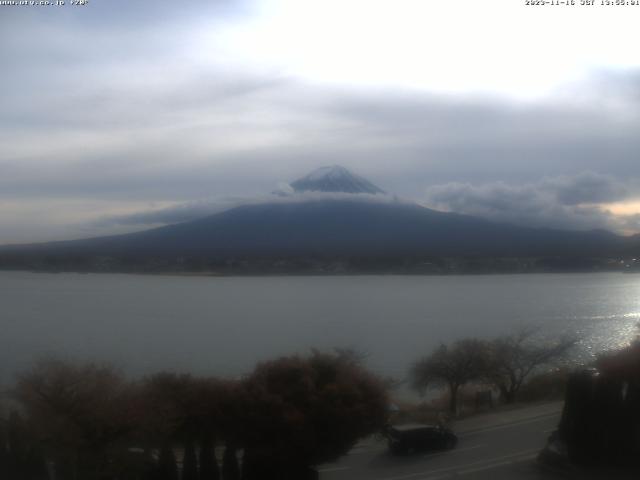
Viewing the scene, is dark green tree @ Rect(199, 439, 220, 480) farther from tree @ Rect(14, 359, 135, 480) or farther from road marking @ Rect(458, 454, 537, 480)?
road marking @ Rect(458, 454, 537, 480)

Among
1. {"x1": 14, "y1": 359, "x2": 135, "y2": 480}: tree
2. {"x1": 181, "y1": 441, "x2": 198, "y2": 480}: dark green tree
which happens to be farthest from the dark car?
{"x1": 14, "y1": 359, "x2": 135, "y2": 480}: tree

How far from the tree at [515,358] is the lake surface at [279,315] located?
54 centimetres

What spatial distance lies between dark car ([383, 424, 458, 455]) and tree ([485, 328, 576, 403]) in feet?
8.39

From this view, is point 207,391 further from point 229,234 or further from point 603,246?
point 229,234

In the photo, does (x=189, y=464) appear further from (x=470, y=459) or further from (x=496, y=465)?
(x=496, y=465)

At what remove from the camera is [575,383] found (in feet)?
23.0

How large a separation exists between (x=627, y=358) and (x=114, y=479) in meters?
5.15

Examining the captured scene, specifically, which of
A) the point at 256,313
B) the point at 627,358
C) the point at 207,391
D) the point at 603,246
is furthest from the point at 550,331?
the point at 207,391

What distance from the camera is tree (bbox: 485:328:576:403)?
10180 mm

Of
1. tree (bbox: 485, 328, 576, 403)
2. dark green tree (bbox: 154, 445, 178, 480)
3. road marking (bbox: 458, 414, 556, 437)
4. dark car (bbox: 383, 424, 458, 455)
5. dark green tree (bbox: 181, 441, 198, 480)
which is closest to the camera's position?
dark green tree (bbox: 154, 445, 178, 480)

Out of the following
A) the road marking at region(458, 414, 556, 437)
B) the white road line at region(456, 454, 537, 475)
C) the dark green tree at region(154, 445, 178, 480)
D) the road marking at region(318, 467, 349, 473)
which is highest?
the dark green tree at region(154, 445, 178, 480)

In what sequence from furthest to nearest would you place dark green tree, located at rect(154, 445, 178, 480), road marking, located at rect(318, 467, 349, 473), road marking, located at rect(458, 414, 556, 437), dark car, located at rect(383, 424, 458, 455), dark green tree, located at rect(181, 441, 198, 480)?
1. road marking, located at rect(458, 414, 556, 437)
2. dark car, located at rect(383, 424, 458, 455)
3. road marking, located at rect(318, 467, 349, 473)
4. dark green tree, located at rect(181, 441, 198, 480)
5. dark green tree, located at rect(154, 445, 178, 480)

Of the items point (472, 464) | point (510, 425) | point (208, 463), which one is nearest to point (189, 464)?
point (208, 463)

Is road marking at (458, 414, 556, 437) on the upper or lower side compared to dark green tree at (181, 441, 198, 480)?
lower
